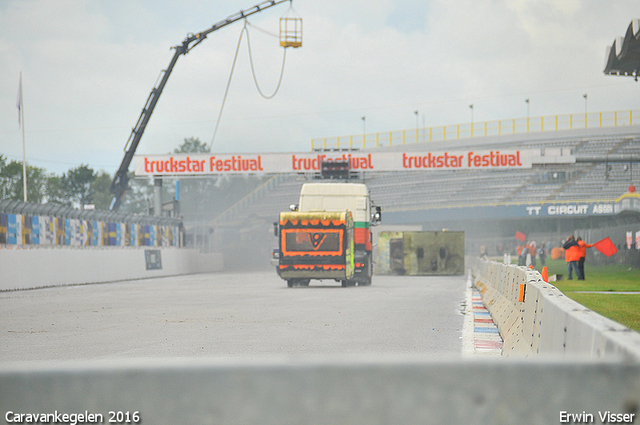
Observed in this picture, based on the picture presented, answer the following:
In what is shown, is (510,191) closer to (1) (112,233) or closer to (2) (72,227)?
(1) (112,233)

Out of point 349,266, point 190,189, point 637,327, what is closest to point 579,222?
point 349,266

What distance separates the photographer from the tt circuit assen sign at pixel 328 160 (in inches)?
1779

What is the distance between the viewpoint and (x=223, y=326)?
11695 millimetres

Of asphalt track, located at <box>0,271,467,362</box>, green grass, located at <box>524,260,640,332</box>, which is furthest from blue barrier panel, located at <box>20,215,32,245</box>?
green grass, located at <box>524,260,640,332</box>

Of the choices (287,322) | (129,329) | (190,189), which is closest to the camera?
(129,329)

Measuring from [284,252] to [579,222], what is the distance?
44508mm

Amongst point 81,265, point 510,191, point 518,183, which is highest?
point 518,183

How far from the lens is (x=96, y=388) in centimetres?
212

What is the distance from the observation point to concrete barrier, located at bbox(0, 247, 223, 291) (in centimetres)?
2303

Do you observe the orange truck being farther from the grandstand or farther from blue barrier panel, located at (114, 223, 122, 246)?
the grandstand

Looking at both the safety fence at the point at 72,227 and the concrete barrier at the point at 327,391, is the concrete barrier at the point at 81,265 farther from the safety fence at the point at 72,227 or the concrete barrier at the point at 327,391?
the concrete barrier at the point at 327,391

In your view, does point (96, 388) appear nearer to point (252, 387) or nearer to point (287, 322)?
point (252, 387)

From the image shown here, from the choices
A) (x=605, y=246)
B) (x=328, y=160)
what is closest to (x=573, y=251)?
(x=605, y=246)

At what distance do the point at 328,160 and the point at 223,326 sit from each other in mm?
33498
